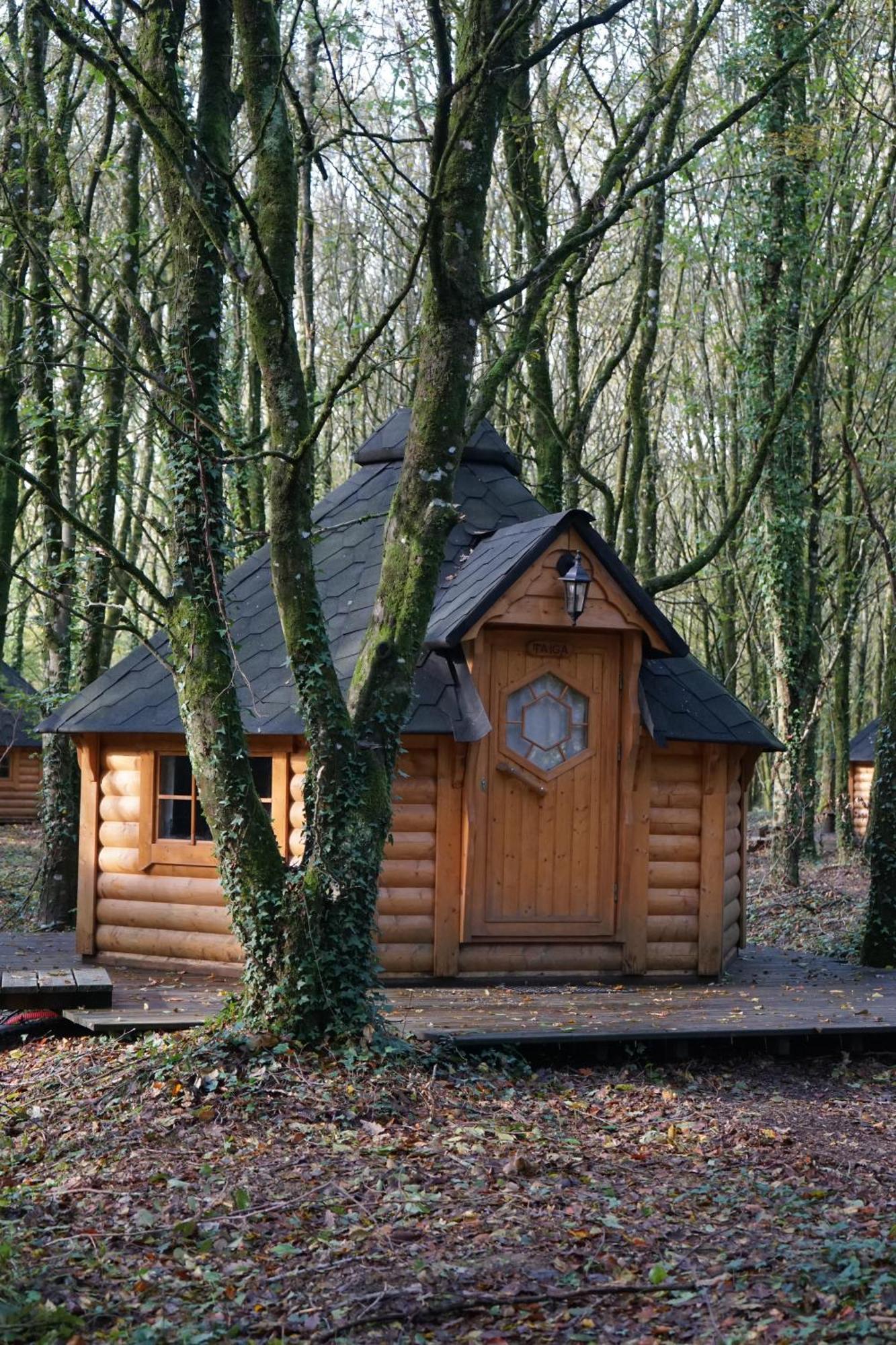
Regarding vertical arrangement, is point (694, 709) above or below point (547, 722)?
above

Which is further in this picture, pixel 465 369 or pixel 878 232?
pixel 878 232

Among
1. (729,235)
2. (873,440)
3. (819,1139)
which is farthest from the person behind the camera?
(873,440)

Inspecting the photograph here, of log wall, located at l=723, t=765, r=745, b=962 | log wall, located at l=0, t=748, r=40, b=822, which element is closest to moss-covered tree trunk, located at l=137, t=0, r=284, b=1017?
log wall, located at l=723, t=765, r=745, b=962

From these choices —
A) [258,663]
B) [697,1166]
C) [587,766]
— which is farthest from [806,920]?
[697,1166]

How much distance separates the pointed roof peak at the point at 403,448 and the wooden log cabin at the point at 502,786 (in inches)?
55.8

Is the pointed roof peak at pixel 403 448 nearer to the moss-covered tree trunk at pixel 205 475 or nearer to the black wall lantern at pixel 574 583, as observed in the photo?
the black wall lantern at pixel 574 583

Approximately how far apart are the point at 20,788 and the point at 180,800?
20209 millimetres

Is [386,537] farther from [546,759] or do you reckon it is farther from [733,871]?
[733,871]

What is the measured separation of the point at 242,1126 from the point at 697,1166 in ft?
7.03

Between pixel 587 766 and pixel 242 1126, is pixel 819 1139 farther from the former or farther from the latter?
pixel 587 766

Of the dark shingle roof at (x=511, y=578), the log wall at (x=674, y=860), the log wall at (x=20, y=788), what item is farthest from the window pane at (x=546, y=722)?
the log wall at (x=20, y=788)

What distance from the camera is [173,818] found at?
10.2m

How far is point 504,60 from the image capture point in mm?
7586

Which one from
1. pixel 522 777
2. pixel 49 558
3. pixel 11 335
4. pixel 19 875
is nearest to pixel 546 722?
pixel 522 777
